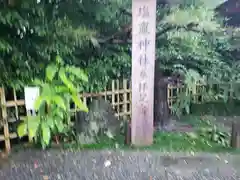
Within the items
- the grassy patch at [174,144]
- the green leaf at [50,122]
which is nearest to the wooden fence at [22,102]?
the green leaf at [50,122]

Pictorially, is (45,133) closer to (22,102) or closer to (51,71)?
(22,102)

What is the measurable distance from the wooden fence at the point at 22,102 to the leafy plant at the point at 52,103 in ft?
1.04

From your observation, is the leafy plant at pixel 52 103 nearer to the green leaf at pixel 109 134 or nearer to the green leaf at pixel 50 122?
the green leaf at pixel 50 122

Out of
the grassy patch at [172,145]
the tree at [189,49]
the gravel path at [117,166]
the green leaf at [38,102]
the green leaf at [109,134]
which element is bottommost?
the gravel path at [117,166]

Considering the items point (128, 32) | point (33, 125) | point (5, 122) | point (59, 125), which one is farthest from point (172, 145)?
point (5, 122)

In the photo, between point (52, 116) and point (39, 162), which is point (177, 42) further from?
point (39, 162)

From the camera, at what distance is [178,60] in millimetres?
6961

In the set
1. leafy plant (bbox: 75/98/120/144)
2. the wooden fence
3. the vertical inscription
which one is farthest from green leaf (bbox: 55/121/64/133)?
the vertical inscription

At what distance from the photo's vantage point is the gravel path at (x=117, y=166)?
367cm

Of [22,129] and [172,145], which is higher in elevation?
[22,129]

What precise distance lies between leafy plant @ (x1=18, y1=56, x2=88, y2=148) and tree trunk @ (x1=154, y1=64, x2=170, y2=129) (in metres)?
1.84

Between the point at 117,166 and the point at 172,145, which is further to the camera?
the point at 172,145

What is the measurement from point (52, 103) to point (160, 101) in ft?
8.18

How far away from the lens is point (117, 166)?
13.0 feet
